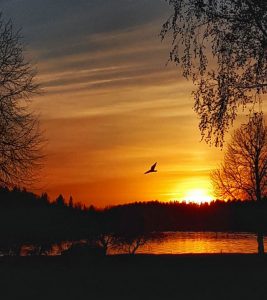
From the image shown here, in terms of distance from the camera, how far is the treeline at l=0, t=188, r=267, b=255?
4828cm

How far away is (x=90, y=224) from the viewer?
60438 mm

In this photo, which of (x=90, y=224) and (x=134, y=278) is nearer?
Answer: (x=134, y=278)

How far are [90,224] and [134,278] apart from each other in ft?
137

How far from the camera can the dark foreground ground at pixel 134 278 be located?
54.0 ft

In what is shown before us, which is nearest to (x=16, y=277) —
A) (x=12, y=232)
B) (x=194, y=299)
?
(x=194, y=299)

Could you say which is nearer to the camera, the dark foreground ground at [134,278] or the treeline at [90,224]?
the dark foreground ground at [134,278]

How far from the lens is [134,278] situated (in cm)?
1919

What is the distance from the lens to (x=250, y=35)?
650 inches

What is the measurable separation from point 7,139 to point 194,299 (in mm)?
17935

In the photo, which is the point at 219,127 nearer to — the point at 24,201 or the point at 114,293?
the point at 114,293

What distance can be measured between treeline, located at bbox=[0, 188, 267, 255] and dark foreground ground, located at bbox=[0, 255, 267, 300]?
13471mm

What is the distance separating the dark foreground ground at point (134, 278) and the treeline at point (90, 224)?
1347 centimetres

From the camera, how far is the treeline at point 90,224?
4828 centimetres

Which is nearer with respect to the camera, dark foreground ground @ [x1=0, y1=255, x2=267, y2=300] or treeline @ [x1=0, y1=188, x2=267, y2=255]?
dark foreground ground @ [x1=0, y1=255, x2=267, y2=300]
